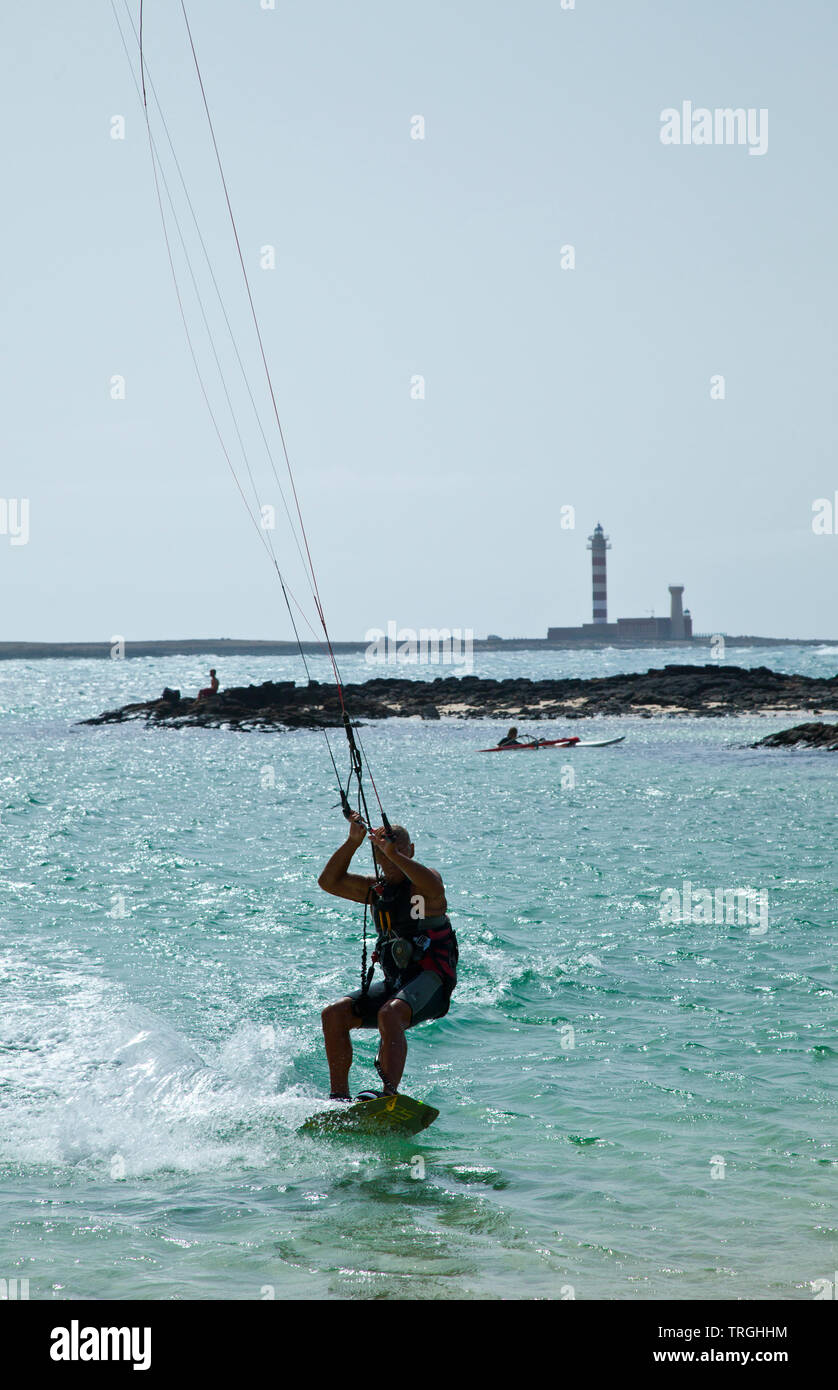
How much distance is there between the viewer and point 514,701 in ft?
237

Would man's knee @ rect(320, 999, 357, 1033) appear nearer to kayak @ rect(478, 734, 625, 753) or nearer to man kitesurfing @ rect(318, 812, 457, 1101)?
man kitesurfing @ rect(318, 812, 457, 1101)

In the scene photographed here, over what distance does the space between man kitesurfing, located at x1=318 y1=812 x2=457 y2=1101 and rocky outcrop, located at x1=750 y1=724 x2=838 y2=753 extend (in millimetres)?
38255

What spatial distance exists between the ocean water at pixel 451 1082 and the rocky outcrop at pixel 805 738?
21625 millimetres

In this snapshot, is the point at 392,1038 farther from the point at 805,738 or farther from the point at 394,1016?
the point at 805,738

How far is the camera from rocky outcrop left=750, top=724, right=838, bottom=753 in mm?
45125

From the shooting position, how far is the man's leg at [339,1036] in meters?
8.92

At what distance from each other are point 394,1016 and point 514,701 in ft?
209

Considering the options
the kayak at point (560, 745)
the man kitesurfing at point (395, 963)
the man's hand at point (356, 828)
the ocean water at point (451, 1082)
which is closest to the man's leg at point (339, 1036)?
the man kitesurfing at point (395, 963)

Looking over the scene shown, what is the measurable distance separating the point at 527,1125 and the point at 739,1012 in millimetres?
3769

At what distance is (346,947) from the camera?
15.9m

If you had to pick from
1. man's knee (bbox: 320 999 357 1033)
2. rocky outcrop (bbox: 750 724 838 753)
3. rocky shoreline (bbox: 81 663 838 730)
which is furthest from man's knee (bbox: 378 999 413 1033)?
rocky shoreline (bbox: 81 663 838 730)

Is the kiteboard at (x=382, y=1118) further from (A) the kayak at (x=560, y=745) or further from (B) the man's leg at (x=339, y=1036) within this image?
(A) the kayak at (x=560, y=745)
